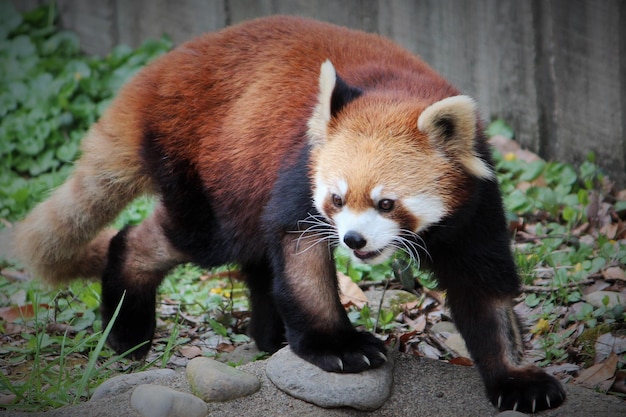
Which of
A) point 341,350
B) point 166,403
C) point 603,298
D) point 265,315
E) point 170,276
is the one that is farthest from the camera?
point 170,276

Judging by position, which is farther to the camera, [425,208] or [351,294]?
[351,294]

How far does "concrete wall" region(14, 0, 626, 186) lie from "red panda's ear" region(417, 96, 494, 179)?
250 cm

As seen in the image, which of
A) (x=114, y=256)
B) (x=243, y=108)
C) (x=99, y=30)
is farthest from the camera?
(x=99, y=30)

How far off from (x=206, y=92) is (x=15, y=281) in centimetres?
248

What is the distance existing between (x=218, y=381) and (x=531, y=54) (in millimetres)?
3793

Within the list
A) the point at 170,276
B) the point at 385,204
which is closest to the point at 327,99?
the point at 385,204

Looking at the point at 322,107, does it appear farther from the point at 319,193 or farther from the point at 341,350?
the point at 341,350

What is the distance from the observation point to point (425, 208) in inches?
154

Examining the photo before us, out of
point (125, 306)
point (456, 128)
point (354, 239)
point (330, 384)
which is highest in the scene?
point (456, 128)

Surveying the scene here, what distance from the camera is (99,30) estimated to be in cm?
866

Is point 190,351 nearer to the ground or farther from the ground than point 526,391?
nearer to the ground

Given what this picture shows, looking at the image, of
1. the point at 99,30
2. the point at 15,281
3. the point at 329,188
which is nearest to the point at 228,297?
the point at 15,281

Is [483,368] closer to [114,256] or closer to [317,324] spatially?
[317,324]

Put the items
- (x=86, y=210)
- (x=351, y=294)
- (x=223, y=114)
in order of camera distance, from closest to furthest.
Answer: (x=223, y=114)
(x=86, y=210)
(x=351, y=294)
